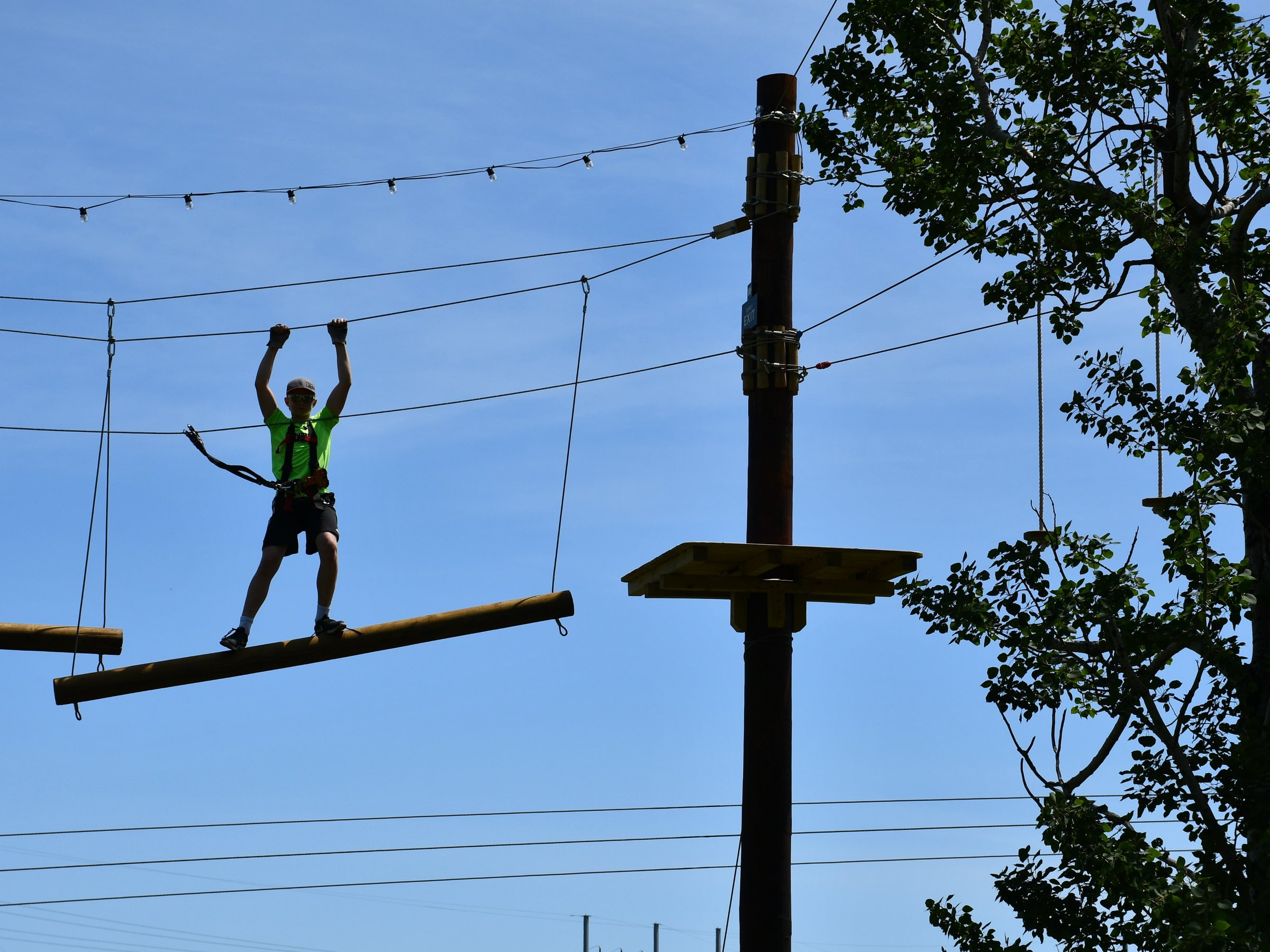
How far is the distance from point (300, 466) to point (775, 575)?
2.87 metres

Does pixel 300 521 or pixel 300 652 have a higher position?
pixel 300 521

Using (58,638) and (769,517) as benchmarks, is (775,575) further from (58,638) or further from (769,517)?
(58,638)

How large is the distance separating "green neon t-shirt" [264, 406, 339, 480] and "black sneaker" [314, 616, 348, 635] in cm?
92

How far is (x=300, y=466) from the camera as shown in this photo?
390 inches

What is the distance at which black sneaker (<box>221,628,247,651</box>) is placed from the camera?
31.2 feet

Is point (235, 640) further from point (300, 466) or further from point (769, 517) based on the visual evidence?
point (769, 517)

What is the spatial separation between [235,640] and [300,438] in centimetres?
125

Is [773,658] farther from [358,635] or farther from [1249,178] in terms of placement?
[1249,178]

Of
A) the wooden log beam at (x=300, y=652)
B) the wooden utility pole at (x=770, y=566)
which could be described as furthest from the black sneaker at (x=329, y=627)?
the wooden utility pole at (x=770, y=566)

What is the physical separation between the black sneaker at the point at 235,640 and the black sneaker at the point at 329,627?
416 mm

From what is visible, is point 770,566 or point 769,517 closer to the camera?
point 770,566

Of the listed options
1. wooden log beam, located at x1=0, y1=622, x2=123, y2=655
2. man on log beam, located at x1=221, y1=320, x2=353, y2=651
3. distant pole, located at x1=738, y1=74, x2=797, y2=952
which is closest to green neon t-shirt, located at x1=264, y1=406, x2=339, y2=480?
man on log beam, located at x1=221, y1=320, x2=353, y2=651

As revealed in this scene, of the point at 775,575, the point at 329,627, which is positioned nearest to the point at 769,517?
the point at 775,575

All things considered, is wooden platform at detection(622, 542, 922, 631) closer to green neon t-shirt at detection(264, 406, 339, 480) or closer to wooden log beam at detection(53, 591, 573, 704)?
wooden log beam at detection(53, 591, 573, 704)
